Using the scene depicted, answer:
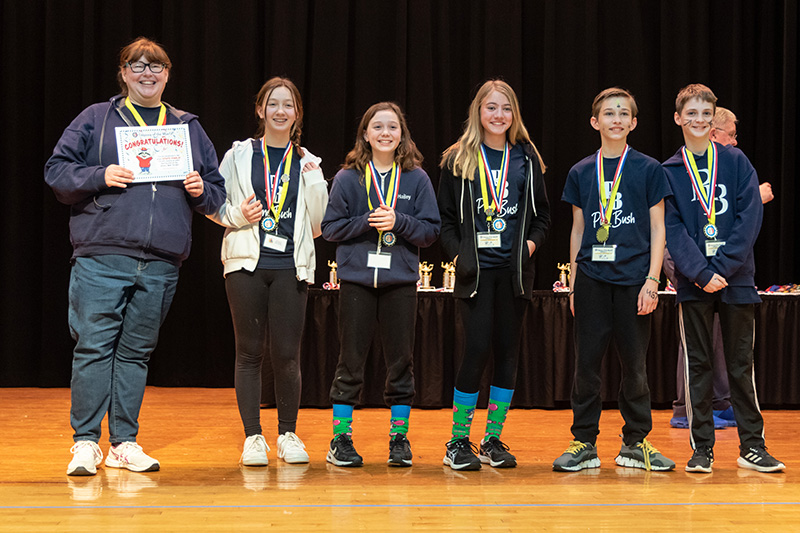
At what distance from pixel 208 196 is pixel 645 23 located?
4972 millimetres

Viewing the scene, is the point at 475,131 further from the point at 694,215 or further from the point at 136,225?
the point at 136,225

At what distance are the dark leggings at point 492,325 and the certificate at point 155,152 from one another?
1292mm

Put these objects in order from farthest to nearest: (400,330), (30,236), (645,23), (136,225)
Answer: (645,23), (30,236), (400,330), (136,225)

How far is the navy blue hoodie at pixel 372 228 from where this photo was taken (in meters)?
3.37

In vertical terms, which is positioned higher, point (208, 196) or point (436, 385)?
point (208, 196)

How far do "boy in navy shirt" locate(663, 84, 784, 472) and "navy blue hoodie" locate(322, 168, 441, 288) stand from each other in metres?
1.02

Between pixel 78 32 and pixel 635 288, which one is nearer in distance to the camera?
pixel 635 288

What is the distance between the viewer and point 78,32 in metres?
6.46

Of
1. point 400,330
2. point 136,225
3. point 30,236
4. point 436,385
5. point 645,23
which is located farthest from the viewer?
point 645,23

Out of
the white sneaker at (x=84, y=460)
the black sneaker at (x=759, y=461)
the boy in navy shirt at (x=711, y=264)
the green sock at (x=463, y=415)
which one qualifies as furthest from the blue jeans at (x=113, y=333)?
the black sneaker at (x=759, y=461)

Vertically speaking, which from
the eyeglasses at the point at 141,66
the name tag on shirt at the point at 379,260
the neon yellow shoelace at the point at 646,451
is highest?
the eyeglasses at the point at 141,66

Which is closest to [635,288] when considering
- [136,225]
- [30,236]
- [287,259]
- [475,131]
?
Result: [475,131]

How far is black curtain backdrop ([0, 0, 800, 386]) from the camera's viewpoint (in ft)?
20.9

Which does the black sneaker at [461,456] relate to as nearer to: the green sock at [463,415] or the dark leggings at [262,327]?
the green sock at [463,415]
